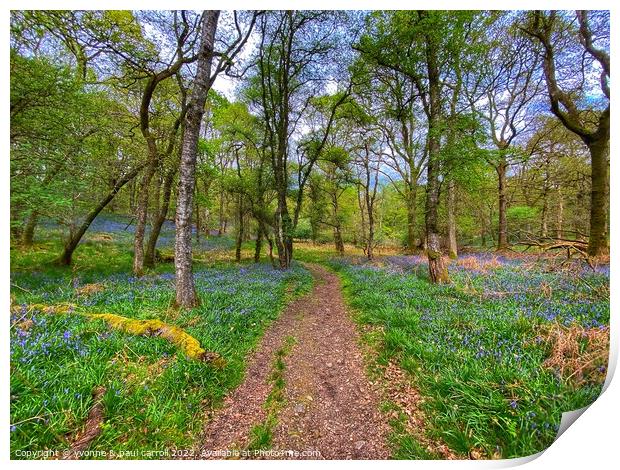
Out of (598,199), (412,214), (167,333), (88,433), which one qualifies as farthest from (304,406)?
(412,214)

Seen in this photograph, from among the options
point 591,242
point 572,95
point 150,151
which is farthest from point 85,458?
point 572,95

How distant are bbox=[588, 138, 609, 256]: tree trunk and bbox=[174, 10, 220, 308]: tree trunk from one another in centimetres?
811

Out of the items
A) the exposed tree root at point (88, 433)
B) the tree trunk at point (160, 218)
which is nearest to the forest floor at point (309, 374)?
the exposed tree root at point (88, 433)

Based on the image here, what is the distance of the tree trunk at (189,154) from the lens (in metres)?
4.45

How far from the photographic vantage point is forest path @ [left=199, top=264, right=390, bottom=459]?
240 cm

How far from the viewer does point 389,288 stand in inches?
262

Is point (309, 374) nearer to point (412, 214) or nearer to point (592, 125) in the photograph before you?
point (592, 125)

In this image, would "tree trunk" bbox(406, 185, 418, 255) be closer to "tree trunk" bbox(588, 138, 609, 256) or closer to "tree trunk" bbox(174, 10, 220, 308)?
"tree trunk" bbox(588, 138, 609, 256)

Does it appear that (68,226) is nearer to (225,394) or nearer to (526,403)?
(225,394)

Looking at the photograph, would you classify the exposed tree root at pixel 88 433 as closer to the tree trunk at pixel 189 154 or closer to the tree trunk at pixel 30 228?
the tree trunk at pixel 189 154

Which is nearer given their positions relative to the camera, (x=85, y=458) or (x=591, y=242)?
(x=85, y=458)

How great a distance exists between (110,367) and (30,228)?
293 centimetres

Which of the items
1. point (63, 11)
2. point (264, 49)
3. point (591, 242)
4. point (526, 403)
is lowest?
point (526, 403)
